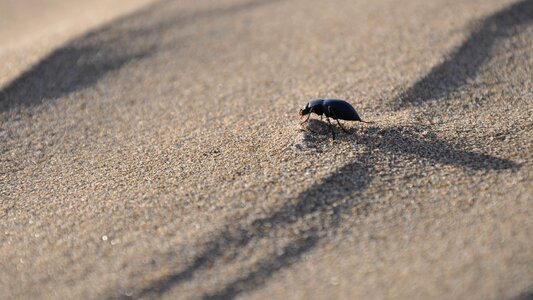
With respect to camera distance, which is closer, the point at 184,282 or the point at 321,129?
the point at 184,282

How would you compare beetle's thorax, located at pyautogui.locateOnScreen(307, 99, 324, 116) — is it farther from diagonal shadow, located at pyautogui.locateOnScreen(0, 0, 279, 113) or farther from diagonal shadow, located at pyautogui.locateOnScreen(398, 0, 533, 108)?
diagonal shadow, located at pyautogui.locateOnScreen(0, 0, 279, 113)

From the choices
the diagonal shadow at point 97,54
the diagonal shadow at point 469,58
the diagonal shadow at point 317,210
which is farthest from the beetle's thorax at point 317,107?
the diagonal shadow at point 97,54

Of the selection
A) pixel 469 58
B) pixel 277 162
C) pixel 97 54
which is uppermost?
pixel 97 54

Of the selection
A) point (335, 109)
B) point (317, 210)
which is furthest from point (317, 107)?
point (317, 210)

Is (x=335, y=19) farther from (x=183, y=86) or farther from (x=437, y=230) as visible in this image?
(x=437, y=230)

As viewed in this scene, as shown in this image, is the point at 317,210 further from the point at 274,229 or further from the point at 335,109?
the point at 335,109

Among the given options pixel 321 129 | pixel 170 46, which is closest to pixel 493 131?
pixel 321 129

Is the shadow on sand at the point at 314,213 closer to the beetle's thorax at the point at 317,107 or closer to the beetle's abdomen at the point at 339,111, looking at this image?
the beetle's abdomen at the point at 339,111
